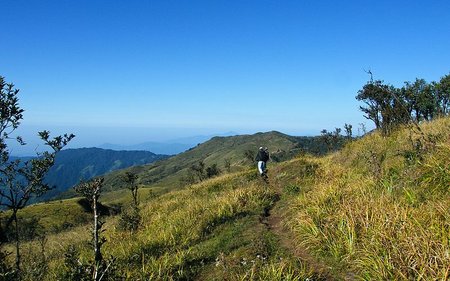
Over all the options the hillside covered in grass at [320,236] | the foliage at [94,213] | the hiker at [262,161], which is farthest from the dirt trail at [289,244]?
the hiker at [262,161]

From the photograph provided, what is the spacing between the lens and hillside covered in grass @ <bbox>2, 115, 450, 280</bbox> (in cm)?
718

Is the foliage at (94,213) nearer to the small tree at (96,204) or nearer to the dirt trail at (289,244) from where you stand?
the small tree at (96,204)

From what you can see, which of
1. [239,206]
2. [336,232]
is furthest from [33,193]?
[336,232]

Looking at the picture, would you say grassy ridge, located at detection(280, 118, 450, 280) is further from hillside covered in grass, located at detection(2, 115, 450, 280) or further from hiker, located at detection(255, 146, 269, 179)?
Answer: hiker, located at detection(255, 146, 269, 179)

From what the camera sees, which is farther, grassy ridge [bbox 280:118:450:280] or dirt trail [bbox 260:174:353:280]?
dirt trail [bbox 260:174:353:280]

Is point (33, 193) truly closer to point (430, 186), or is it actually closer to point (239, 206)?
point (239, 206)

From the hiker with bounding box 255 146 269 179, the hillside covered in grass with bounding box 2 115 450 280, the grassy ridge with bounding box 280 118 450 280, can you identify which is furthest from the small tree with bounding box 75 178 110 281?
the hiker with bounding box 255 146 269 179

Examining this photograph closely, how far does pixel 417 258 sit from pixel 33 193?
1498cm

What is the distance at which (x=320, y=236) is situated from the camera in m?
9.61

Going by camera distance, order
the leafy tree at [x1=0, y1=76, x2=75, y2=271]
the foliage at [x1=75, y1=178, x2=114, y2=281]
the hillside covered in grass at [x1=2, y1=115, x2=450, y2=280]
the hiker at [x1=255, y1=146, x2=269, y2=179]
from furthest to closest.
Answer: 1. the hiker at [x1=255, y1=146, x2=269, y2=179]
2. the leafy tree at [x1=0, y1=76, x2=75, y2=271]
3. the foliage at [x1=75, y1=178, x2=114, y2=281]
4. the hillside covered in grass at [x1=2, y1=115, x2=450, y2=280]

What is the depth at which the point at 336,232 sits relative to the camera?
915 centimetres

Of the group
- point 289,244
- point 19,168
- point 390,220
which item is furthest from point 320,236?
point 19,168

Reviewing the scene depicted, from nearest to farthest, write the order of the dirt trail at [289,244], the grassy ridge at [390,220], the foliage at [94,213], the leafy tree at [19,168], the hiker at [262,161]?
1. the grassy ridge at [390,220]
2. the foliage at [94,213]
3. the dirt trail at [289,244]
4. the leafy tree at [19,168]
5. the hiker at [262,161]

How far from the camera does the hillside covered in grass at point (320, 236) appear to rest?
718cm
